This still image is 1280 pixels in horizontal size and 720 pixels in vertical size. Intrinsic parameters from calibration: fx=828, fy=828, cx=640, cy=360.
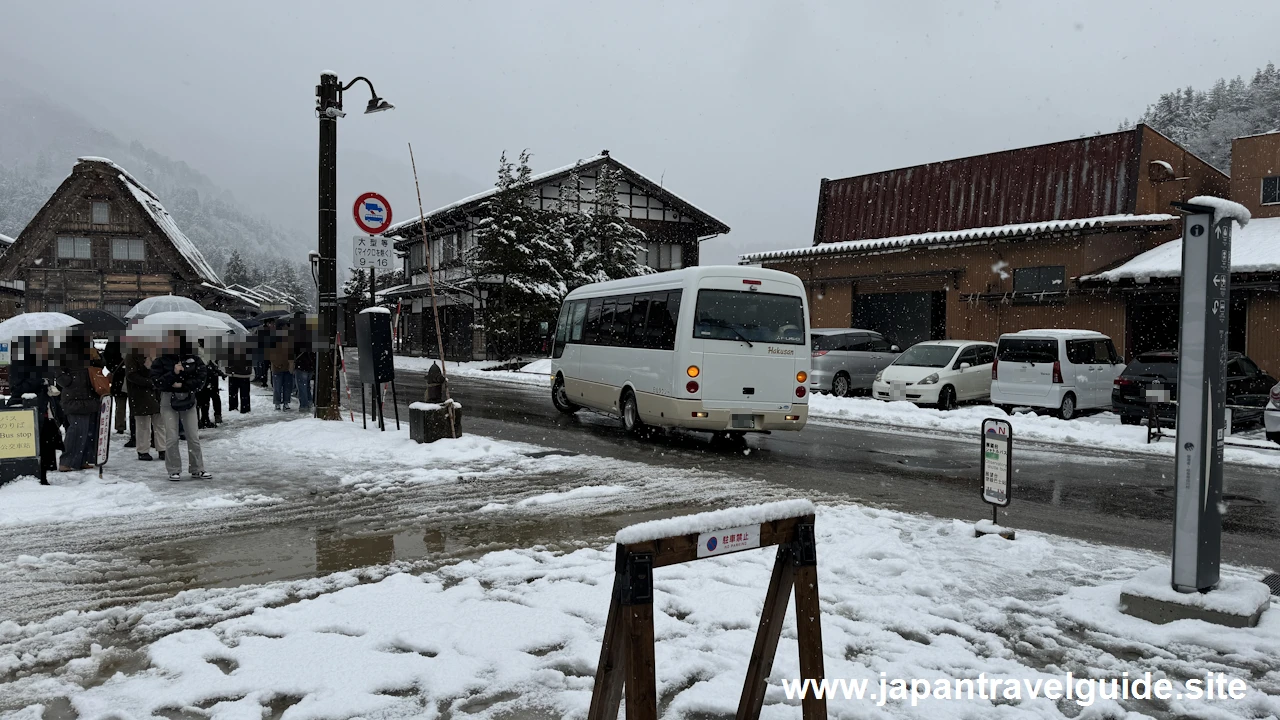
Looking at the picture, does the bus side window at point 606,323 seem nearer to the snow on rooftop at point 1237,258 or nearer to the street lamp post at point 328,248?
the street lamp post at point 328,248

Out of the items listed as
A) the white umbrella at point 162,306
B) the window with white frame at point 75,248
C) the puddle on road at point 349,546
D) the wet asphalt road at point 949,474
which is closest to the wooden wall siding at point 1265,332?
the wet asphalt road at point 949,474

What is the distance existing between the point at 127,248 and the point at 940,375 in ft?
145

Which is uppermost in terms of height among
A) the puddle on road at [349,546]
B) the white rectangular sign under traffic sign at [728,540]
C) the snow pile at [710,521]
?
the snow pile at [710,521]

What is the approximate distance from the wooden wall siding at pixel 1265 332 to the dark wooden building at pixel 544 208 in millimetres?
25373

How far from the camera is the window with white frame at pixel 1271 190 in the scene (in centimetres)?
2236

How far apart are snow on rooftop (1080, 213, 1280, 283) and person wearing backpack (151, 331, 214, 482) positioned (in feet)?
64.4

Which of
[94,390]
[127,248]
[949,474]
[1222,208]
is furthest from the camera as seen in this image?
[127,248]

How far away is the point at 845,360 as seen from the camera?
21.5 meters

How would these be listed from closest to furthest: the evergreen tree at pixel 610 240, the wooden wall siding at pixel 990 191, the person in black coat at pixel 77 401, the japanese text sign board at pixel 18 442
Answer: the japanese text sign board at pixel 18 442 < the person in black coat at pixel 77 401 < the wooden wall siding at pixel 990 191 < the evergreen tree at pixel 610 240

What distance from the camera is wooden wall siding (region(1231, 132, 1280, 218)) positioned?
2234cm

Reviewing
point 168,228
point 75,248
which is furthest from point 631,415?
point 75,248

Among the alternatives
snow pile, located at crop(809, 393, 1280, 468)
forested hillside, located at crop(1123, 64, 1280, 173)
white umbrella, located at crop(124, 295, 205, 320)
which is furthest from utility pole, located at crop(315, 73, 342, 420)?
forested hillside, located at crop(1123, 64, 1280, 173)

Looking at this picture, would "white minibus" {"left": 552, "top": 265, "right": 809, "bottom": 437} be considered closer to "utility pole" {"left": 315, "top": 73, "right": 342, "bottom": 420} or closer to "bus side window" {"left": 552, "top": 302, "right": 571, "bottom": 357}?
"bus side window" {"left": 552, "top": 302, "right": 571, "bottom": 357}

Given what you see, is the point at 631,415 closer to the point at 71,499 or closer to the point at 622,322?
the point at 622,322
